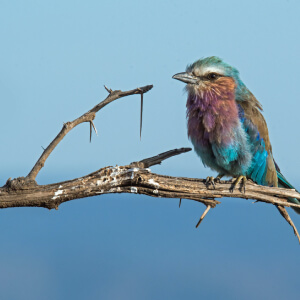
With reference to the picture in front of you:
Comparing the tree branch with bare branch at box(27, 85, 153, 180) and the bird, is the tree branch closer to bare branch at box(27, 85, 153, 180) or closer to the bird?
bare branch at box(27, 85, 153, 180)

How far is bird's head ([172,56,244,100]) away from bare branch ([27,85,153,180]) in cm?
129

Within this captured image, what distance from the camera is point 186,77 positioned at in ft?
15.8

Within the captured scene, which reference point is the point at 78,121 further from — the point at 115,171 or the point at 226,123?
the point at 226,123

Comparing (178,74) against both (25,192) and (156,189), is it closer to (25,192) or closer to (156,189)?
(156,189)

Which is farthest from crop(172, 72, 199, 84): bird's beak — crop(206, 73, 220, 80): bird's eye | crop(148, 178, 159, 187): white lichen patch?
crop(148, 178, 159, 187): white lichen patch

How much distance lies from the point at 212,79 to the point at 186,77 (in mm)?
267

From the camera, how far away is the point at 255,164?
465cm

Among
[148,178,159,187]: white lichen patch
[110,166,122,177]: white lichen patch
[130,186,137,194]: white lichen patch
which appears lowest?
[130,186,137,194]: white lichen patch

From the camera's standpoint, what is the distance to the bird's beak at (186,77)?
15.6 ft

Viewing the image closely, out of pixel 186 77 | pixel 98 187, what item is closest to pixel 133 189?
pixel 98 187

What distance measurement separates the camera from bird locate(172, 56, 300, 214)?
449cm

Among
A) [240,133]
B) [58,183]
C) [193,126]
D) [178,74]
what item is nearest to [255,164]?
[240,133]

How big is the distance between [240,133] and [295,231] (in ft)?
3.47

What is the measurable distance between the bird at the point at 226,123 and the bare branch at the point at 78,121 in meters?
1.20
